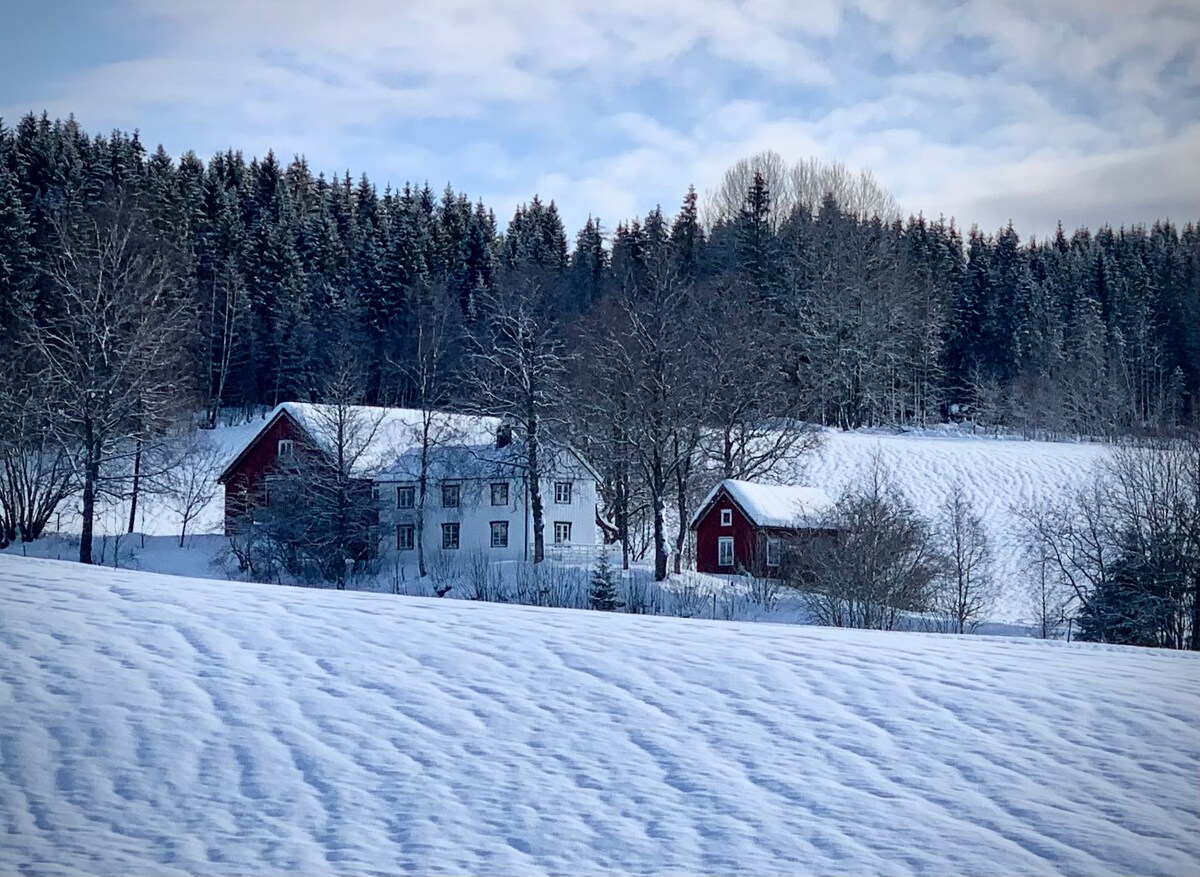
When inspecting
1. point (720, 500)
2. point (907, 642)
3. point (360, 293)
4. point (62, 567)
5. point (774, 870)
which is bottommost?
point (774, 870)

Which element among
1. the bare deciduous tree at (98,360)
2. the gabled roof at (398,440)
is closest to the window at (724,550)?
the gabled roof at (398,440)

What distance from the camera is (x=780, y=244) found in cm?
7725

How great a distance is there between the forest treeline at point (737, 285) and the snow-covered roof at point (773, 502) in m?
9.12

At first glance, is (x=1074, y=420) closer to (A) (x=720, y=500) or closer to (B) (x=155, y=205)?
(A) (x=720, y=500)

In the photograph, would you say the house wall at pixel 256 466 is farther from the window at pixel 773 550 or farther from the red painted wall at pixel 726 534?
the window at pixel 773 550

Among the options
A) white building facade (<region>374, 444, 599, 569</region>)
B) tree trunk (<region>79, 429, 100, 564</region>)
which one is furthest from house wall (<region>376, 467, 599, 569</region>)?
tree trunk (<region>79, 429, 100, 564</region>)

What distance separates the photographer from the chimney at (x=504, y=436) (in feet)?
146

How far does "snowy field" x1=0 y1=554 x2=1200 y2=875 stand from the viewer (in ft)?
19.4

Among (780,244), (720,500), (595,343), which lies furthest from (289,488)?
(780,244)

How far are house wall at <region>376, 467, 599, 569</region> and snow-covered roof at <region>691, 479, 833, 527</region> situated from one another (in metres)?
5.64

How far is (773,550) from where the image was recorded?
1578 inches

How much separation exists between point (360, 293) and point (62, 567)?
2629 inches

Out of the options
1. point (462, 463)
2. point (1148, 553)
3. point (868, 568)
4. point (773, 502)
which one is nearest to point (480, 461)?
point (462, 463)

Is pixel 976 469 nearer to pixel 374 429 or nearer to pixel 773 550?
pixel 773 550
